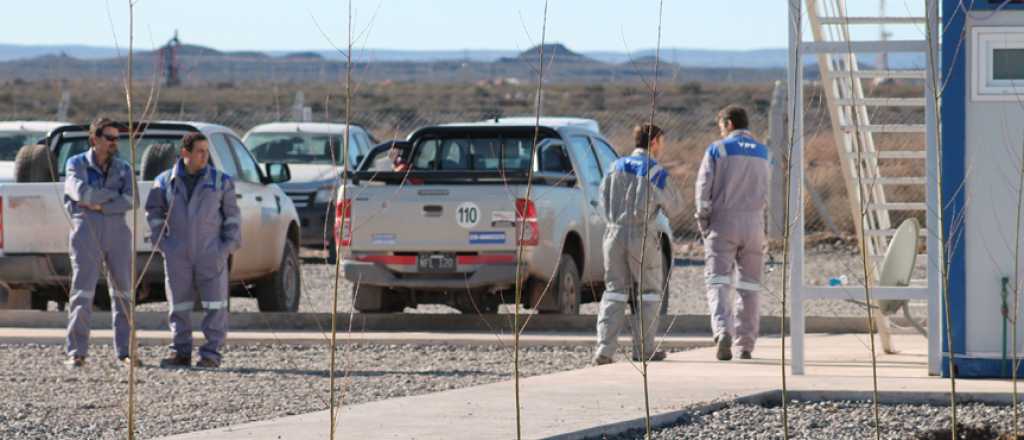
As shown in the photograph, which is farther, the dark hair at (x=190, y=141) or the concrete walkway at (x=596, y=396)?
the dark hair at (x=190, y=141)

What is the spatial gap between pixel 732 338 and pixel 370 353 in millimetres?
3129

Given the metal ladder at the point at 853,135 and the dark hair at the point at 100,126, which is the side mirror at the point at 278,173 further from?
the metal ladder at the point at 853,135

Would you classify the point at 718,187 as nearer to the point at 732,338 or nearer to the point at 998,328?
the point at 732,338

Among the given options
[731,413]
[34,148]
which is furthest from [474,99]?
[731,413]

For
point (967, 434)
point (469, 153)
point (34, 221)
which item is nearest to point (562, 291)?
point (469, 153)

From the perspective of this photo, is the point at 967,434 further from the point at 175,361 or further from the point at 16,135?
the point at 16,135

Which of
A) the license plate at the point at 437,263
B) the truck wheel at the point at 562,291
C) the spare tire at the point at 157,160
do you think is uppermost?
the spare tire at the point at 157,160

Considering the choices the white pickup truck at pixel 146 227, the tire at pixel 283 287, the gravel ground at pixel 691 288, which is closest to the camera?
the white pickup truck at pixel 146 227

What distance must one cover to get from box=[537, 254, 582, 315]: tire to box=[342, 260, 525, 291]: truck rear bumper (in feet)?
1.23

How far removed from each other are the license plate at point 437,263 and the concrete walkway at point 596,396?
2.94 meters

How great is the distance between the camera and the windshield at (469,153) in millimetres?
16766

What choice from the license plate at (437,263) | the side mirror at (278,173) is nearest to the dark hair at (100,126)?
the license plate at (437,263)

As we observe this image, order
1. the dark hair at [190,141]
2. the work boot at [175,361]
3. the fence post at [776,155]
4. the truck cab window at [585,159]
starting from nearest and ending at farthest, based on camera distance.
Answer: the dark hair at [190,141] < the work boot at [175,361] < the truck cab window at [585,159] < the fence post at [776,155]

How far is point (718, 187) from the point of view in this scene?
13.2 metres
